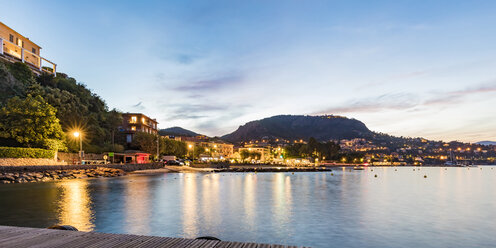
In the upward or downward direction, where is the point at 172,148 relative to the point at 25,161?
upward

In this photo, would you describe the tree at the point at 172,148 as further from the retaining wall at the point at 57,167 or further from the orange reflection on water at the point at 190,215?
the orange reflection on water at the point at 190,215

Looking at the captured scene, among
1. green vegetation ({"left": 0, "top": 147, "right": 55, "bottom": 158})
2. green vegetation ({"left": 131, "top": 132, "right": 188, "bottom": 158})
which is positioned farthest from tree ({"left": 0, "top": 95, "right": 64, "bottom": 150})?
green vegetation ({"left": 131, "top": 132, "right": 188, "bottom": 158})

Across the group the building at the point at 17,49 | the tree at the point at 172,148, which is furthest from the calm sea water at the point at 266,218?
the tree at the point at 172,148

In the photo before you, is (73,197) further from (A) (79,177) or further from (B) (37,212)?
(A) (79,177)

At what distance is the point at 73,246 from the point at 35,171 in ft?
177

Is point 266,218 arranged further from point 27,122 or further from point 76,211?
point 27,122

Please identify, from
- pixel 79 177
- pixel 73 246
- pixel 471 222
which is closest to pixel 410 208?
pixel 471 222

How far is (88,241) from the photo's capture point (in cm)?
793

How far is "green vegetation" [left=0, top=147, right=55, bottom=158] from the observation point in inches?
1926

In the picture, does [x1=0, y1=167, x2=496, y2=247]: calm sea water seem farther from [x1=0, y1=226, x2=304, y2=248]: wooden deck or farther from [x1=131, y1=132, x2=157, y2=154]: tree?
[x1=131, y1=132, x2=157, y2=154]: tree

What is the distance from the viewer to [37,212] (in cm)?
2397

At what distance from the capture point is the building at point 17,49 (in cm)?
7374

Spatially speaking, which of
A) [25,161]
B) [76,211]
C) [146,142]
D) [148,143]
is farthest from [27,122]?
[148,143]

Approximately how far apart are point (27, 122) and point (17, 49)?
3892 cm
